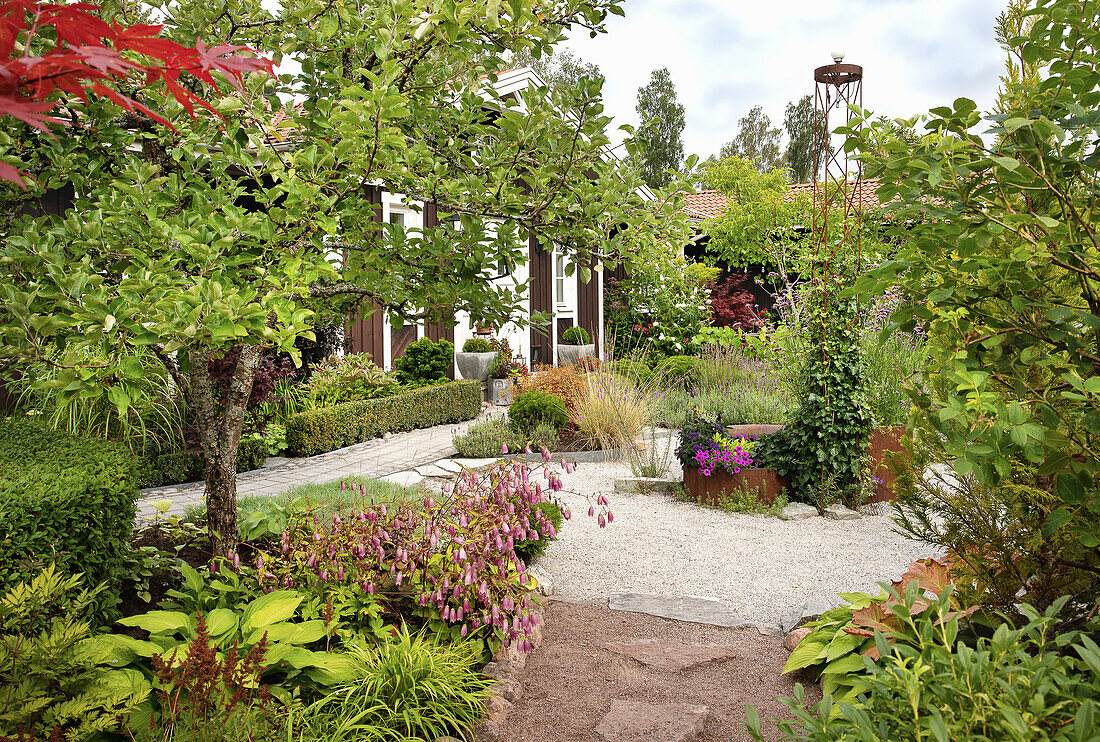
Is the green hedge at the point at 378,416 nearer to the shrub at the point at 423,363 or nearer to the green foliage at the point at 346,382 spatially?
the green foliage at the point at 346,382

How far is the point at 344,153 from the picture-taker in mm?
2168

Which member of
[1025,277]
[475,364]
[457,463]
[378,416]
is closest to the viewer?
[1025,277]

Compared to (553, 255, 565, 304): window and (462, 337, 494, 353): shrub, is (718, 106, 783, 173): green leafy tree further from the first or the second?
(462, 337, 494, 353): shrub

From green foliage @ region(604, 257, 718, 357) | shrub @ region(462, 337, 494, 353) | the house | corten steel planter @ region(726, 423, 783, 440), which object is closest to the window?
the house

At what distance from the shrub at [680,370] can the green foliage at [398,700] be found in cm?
813

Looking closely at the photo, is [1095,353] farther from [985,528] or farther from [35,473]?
[35,473]

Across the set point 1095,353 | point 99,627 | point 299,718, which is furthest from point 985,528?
point 99,627

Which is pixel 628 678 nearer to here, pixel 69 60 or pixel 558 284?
pixel 69 60

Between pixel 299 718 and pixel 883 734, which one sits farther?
pixel 299 718

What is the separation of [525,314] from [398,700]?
450 inches

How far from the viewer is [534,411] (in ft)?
25.6

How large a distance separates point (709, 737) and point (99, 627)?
2.14 metres

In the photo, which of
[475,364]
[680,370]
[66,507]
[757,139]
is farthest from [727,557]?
[757,139]

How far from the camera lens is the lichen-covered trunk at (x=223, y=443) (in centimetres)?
294
